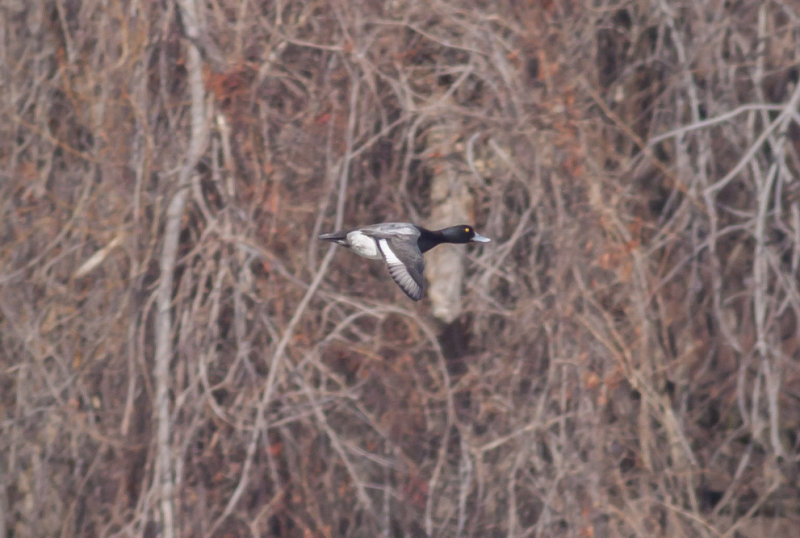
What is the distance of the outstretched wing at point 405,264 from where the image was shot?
120 inches

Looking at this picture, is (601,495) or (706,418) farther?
(706,418)

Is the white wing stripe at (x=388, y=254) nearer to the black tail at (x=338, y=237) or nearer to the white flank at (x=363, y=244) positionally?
the white flank at (x=363, y=244)

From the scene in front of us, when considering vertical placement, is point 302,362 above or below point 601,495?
above

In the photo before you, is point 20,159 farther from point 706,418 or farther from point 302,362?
point 706,418

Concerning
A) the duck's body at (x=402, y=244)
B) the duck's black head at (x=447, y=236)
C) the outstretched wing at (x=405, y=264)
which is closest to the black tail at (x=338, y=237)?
the duck's body at (x=402, y=244)

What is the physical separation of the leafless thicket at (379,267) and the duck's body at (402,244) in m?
0.71

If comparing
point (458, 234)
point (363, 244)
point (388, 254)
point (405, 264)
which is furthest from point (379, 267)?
point (405, 264)

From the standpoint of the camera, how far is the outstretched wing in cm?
304

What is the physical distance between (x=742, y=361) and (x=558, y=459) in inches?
27.0

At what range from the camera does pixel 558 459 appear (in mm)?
4414

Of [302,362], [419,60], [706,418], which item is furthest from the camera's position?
[706,418]

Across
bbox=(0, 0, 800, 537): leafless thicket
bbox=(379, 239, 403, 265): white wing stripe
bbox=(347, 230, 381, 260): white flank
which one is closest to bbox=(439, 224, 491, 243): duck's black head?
bbox=(347, 230, 381, 260): white flank

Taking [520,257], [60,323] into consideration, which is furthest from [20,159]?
[520,257]

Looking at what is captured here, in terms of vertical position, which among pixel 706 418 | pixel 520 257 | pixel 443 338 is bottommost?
pixel 706 418
